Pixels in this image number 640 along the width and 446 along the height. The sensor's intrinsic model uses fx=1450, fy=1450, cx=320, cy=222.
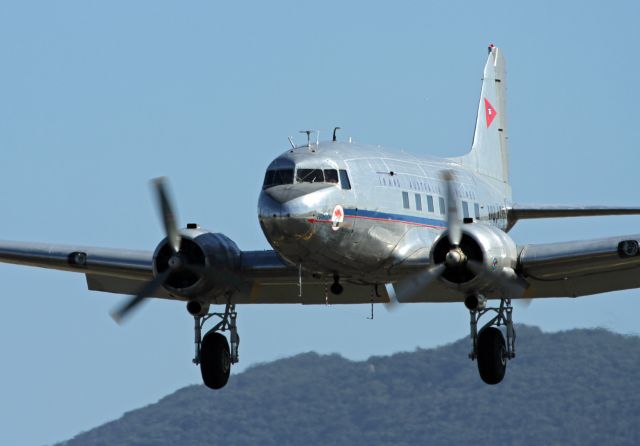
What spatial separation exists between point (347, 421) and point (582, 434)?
2044cm

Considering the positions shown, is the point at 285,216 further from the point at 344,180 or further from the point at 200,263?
the point at 200,263

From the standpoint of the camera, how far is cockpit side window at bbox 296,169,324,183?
27.2m

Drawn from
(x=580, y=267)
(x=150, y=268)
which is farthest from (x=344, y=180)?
(x=150, y=268)

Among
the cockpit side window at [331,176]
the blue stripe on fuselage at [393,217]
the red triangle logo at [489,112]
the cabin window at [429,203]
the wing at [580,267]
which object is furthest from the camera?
the red triangle logo at [489,112]

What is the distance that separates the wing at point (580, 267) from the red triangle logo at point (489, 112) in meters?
9.27

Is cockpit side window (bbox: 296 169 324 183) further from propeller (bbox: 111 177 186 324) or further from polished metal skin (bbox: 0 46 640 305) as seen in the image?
propeller (bbox: 111 177 186 324)

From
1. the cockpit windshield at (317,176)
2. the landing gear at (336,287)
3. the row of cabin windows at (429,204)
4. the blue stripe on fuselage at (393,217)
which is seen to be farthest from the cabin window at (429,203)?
the cockpit windshield at (317,176)

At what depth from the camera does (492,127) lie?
39.2 meters

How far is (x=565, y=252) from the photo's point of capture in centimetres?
2859

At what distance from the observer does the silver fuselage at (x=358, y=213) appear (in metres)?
26.5

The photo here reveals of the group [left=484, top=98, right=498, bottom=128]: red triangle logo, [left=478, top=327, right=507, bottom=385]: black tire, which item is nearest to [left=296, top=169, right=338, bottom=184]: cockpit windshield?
[left=478, top=327, right=507, bottom=385]: black tire

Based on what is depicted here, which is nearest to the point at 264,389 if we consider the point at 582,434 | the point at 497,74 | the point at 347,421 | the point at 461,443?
the point at 347,421

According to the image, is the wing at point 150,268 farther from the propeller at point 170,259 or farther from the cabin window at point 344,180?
the cabin window at point 344,180

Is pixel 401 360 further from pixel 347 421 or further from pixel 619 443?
pixel 619 443
